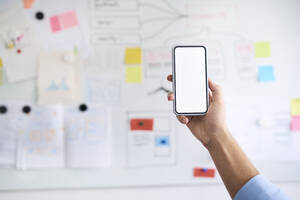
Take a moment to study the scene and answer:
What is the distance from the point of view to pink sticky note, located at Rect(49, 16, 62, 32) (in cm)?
100

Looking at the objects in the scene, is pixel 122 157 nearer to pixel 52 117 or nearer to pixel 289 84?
pixel 52 117

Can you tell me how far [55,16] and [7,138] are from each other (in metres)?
0.55

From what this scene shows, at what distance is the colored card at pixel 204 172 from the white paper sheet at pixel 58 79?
0.61 metres

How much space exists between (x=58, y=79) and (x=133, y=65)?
0.32 m

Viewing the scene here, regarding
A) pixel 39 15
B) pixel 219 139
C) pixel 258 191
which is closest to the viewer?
pixel 258 191

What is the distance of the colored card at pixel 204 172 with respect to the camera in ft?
3.48

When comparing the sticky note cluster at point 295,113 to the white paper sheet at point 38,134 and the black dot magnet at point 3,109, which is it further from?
the black dot magnet at point 3,109

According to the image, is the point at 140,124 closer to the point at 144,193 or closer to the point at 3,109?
the point at 144,193

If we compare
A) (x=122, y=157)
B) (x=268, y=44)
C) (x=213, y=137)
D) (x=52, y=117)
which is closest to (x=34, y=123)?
(x=52, y=117)

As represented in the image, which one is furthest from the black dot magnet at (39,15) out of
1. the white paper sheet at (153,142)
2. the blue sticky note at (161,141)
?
the blue sticky note at (161,141)

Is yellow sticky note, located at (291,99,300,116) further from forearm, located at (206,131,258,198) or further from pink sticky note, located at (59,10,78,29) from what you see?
pink sticky note, located at (59,10,78,29)

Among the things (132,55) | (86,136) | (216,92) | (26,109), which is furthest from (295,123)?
(26,109)

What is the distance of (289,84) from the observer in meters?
1.08

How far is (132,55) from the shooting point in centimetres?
102
